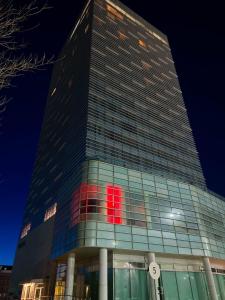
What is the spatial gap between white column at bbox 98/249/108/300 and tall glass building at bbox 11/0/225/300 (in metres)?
0.10

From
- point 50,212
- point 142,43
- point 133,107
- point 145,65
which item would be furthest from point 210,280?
point 142,43

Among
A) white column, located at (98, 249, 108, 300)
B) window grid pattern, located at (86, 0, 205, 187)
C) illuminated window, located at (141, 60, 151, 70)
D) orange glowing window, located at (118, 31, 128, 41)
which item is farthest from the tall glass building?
illuminated window, located at (141, 60, 151, 70)

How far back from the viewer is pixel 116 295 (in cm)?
2588

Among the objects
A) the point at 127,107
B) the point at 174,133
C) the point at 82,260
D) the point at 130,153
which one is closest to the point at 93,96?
the point at 127,107

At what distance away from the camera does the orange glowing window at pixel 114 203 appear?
97.6 feet

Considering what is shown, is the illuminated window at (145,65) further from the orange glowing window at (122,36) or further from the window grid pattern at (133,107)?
the orange glowing window at (122,36)

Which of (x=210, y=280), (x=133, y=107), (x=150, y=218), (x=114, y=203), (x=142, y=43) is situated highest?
(x=142, y=43)

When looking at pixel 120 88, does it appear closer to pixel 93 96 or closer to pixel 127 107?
pixel 127 107

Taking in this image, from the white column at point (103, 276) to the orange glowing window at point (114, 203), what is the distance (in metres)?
3.90

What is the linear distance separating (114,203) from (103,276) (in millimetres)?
8663

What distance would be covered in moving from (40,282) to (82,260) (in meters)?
12.7

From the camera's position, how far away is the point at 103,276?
1000 inches

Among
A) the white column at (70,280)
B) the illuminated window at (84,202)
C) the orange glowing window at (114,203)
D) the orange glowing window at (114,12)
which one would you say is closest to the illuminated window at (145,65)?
the orange glowing window at (114,12)

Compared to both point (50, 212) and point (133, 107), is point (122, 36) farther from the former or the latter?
point (50, 212)
